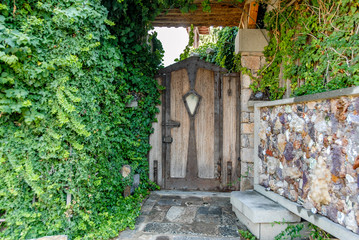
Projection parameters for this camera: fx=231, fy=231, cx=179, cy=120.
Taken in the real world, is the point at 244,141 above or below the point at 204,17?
below

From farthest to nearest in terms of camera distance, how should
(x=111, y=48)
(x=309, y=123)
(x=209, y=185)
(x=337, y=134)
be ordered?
(x=209, y=185)
(x=111, y=48)
(x=309, y=123)
(x=337, y=134)

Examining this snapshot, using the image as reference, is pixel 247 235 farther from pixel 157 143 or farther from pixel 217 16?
pixel 217 16

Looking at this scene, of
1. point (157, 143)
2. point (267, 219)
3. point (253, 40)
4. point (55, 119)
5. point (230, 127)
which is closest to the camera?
point (55, 119)

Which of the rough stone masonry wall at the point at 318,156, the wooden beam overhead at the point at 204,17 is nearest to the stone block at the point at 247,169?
the rough stone masonry wall at the point at 318,156

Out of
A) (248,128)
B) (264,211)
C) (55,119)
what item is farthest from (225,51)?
(55,119)

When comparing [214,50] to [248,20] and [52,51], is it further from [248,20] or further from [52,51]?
[52,51]

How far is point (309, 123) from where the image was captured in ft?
7.04

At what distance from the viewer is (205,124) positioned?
390cm

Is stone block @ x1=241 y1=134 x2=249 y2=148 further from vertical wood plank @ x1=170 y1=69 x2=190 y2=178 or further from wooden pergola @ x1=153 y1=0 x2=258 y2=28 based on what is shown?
wooden pergola @ x1=153 y1=0 x2=258 y2=28

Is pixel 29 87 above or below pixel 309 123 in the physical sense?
above

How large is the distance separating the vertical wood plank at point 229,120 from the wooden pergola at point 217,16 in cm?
96

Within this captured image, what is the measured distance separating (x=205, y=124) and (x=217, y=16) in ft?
6.30

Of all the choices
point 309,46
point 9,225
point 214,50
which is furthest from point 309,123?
point 214,50

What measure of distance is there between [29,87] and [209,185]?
293cm
